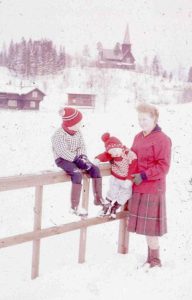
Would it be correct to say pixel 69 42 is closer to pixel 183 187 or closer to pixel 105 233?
pixel 183 187

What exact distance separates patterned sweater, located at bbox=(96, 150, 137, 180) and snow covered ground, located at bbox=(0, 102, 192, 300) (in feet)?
3.11

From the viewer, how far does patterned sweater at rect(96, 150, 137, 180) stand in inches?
160

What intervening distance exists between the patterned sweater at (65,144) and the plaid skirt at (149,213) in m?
0.82

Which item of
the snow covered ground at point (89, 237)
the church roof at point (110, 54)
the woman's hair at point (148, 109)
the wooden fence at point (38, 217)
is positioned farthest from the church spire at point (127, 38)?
the wooden fence at point (38, 217)

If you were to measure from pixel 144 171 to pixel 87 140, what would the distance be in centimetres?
1112

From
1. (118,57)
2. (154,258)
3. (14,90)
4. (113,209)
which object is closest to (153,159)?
(113,209)

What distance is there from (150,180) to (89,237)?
2.69 m

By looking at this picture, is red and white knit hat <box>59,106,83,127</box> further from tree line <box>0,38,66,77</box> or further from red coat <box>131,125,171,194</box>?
tree line <box>0,38,66,77</box>

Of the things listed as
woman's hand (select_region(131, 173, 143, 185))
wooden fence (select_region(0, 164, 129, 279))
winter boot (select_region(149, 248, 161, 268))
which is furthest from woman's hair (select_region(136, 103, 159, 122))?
winter boot (select_region(149, 248, 161, 268))

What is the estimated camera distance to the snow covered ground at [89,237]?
12.0 ft

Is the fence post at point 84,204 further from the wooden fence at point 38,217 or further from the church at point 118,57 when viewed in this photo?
the church at point 118,57

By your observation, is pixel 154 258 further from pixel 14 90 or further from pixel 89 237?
pixel 14 90

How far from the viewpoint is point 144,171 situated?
3.94m

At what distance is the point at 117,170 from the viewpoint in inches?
164
